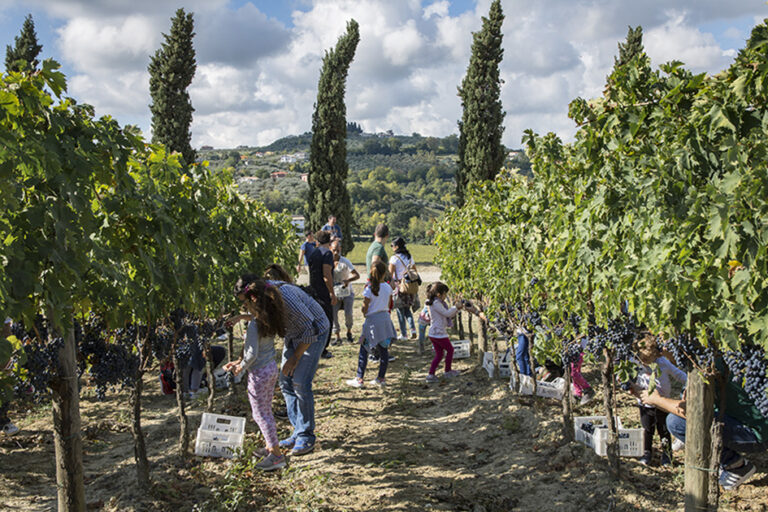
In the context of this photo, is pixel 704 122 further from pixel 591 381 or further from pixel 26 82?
pixel 591 381

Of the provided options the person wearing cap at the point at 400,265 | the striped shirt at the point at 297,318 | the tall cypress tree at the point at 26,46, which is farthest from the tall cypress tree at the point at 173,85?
the striped shirt at the point at 297,318

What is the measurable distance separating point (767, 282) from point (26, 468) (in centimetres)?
579

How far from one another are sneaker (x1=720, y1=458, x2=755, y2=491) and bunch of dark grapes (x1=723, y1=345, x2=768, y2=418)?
113 centimetres

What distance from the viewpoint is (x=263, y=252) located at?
6672mm

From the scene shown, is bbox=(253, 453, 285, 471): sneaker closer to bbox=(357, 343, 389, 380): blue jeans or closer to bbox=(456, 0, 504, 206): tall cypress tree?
bbox=(357, 343, 389, 380): blue jeans

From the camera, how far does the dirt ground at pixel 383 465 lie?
405 centimetres

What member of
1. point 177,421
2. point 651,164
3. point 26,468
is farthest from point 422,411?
point 651,164

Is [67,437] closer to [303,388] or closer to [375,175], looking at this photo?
[303,388]

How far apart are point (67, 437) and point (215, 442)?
164 cm

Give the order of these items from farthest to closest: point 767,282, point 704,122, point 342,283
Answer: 1. point 342,283
2. point 704,122
3. point 767,282

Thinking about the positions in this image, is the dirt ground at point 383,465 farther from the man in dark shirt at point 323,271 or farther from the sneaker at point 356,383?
the man in dark shirt at point 323,271

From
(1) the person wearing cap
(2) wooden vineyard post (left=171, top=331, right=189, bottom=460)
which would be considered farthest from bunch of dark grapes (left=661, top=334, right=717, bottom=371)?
(1) the person wearing cap

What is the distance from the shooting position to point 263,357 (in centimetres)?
454

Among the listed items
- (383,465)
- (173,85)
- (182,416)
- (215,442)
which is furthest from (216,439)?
(173,85)
